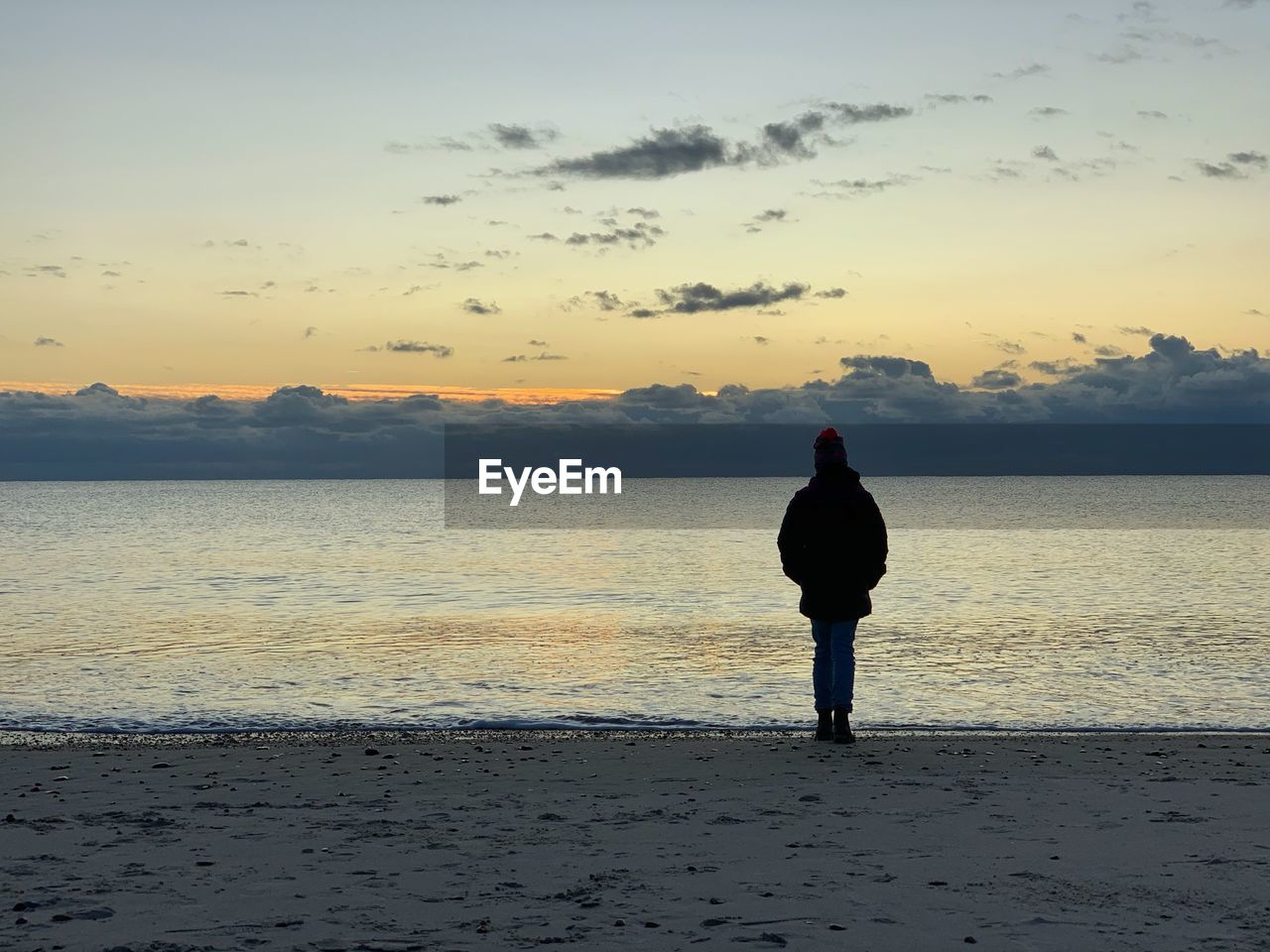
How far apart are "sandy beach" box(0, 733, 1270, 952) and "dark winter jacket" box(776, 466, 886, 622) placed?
4.48ft

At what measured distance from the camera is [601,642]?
21641mm

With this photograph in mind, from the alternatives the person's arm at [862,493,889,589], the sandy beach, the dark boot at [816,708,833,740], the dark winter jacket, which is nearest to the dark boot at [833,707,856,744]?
the dark boot at [816,708,833,740]

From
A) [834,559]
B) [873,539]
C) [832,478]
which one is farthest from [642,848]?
[832,478]

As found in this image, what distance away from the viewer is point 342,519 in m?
101

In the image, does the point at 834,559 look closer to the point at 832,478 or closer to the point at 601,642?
the point at 832,478

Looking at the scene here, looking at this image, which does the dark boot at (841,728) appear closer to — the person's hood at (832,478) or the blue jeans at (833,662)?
the blue jeans at (833,662)

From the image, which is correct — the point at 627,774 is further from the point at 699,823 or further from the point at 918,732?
the point at 918,732

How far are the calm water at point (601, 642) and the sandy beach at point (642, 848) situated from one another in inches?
139

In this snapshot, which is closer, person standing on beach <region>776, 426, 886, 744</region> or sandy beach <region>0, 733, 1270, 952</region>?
sandy beach <region>0, 733, 1270, 952</region>

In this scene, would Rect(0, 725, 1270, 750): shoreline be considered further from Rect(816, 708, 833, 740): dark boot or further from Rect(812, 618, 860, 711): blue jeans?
Rect(812, 618, 860, 711): blue jeans

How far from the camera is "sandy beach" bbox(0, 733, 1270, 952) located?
5.43 metres

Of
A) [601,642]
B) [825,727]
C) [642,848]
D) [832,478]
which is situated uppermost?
[832,478]

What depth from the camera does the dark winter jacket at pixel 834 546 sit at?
10422 mm

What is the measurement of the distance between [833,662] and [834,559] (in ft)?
3.15
